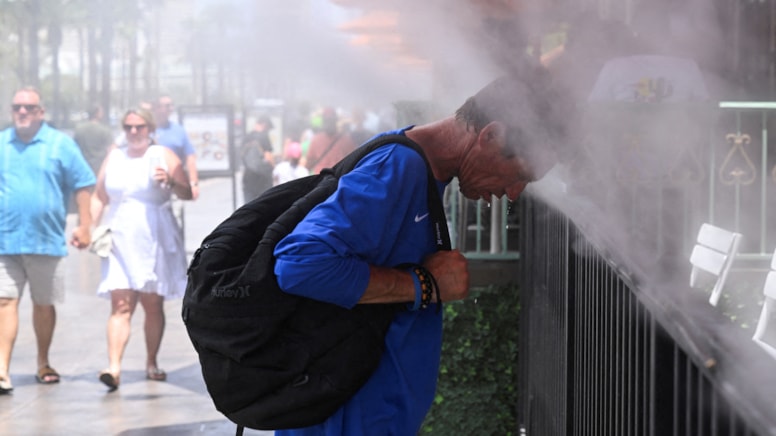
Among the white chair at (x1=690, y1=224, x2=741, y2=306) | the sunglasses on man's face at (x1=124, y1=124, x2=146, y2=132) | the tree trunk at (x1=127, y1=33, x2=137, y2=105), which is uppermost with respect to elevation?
the tree trunk at (x1=127, y1=33, x2=137, y2=105)

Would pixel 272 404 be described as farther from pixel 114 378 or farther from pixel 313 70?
pixel 114 378

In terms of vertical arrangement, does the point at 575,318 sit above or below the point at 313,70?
below

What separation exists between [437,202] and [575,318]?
71 centimetres

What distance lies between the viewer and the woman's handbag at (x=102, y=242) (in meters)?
8.16

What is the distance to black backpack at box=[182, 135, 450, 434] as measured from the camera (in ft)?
8.88

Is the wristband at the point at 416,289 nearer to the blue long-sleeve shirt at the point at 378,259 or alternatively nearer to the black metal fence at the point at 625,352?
the blue long-sleeve shirt at the point at 378,259

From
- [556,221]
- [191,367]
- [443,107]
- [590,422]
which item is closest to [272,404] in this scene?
[590,422]

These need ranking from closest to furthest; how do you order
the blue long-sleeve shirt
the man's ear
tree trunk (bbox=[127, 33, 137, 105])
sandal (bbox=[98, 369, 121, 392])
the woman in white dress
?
the blue long-sleeve shirt < the man's ear < sandal (bbox=[98, 369, 121, 392]) < the woman in white dress < tree trunk (bbox=[127, 33, 137, 105])

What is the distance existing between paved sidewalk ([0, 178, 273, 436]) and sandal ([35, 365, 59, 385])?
70 millimetres

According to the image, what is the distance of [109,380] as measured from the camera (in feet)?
26.0

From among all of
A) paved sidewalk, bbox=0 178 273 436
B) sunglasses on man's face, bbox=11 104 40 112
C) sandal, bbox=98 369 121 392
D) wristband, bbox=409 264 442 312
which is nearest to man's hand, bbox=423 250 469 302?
wristband, bbox=409 264 442 312

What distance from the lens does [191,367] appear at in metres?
8.82

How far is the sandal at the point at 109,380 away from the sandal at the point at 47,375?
0.46m

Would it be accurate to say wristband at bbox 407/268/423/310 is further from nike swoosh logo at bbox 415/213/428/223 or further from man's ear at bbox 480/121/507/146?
man's ear at bbox 480/121/507/146
